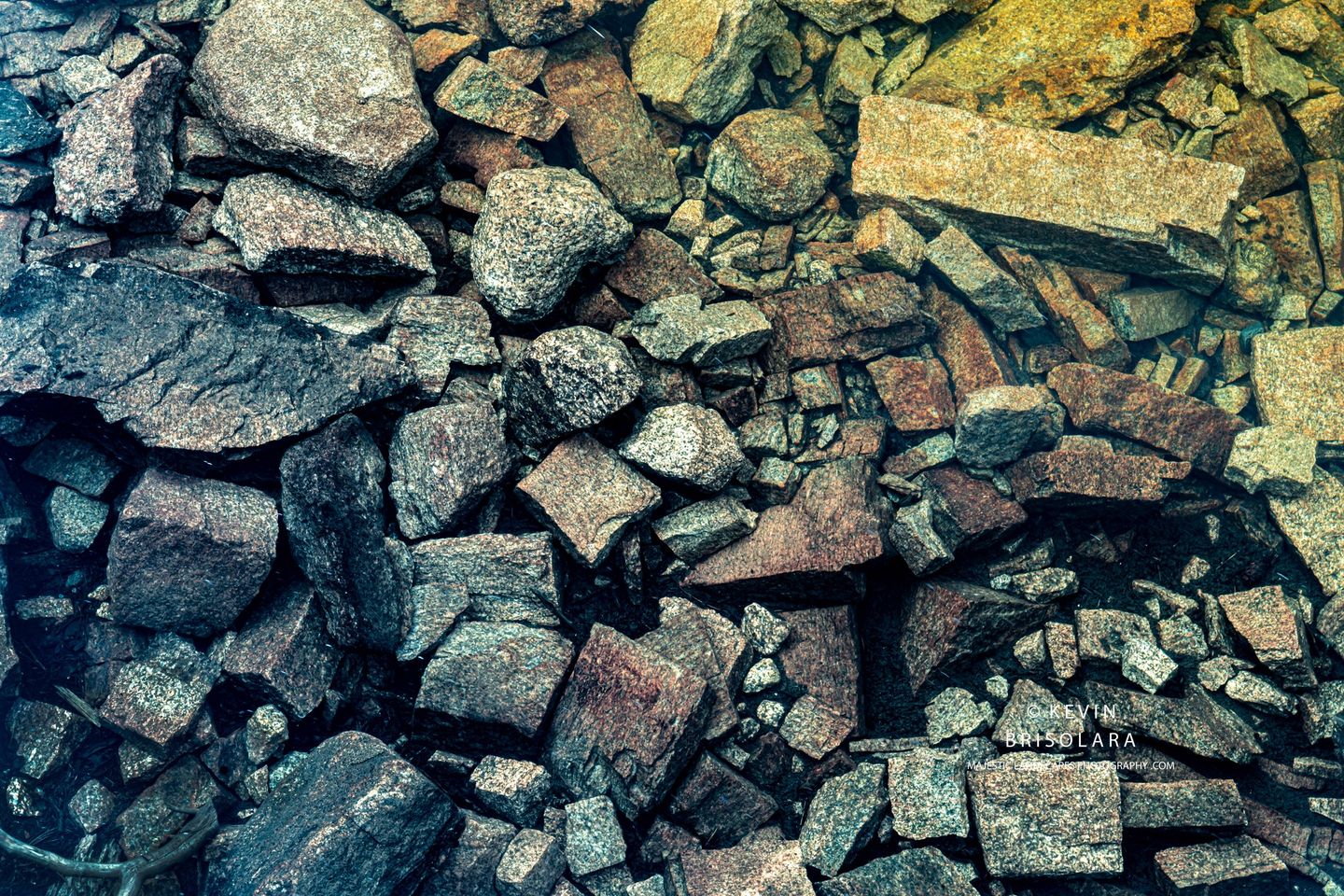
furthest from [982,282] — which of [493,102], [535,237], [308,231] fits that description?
[308,231]

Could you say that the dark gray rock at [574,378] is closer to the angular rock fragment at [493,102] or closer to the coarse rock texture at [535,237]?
the coarse rock texture at [535,237]

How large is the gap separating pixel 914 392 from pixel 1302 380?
2.17m

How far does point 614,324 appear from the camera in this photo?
181 inches

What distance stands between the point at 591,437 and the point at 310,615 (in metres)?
1.53

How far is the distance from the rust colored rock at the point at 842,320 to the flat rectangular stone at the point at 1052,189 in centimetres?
63

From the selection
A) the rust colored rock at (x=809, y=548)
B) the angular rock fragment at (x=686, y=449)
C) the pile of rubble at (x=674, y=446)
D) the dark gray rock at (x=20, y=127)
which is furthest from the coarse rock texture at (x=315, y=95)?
the rust colored rock at (x=809, y=548)

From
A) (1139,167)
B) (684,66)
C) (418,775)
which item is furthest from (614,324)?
(1139,167)

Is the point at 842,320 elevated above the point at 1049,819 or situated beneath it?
elevated above

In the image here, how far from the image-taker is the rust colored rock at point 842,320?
15.3 ft

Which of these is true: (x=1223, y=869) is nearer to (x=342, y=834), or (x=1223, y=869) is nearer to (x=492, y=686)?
(x=492, y=686)

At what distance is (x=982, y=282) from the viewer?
476 centimetres

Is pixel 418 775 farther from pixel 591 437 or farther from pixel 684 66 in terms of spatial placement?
pixel 684 66

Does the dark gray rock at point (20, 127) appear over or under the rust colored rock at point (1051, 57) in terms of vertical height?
over

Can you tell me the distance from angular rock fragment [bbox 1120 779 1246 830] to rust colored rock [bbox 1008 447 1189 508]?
1.35 m
